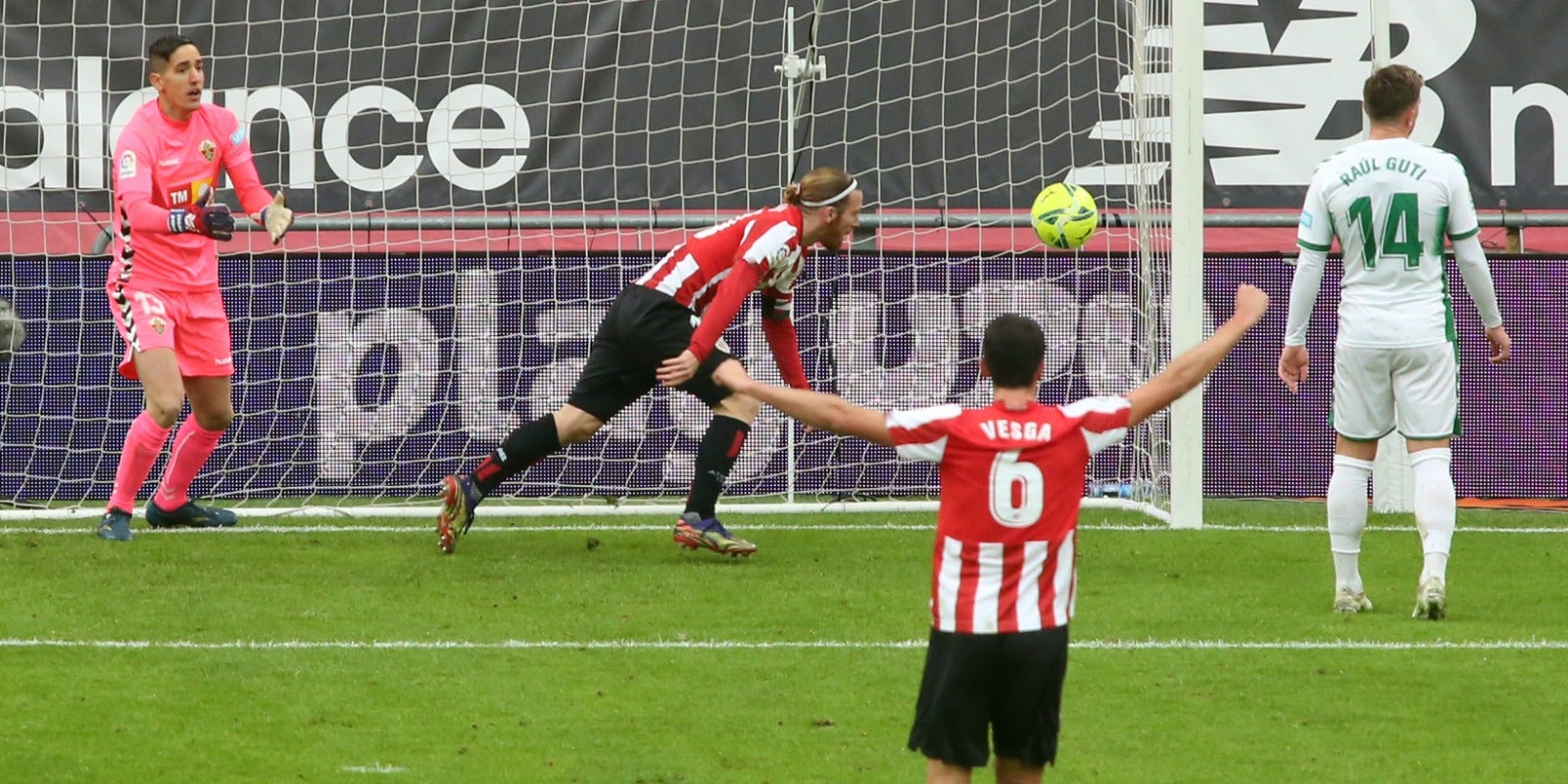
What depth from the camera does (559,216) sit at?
1161 cm

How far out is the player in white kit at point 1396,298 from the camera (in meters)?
6.98

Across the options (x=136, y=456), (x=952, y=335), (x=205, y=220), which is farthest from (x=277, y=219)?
(x=952, y=335)

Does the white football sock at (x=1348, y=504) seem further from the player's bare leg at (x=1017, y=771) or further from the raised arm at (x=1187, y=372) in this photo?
the player's bare leg at (x=1017, y=771)

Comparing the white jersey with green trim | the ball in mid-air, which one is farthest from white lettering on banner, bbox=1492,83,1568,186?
the white jersey with green trim

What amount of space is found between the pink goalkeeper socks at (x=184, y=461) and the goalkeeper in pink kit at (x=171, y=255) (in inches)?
1.0

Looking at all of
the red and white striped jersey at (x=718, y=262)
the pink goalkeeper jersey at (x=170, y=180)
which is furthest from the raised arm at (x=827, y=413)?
the pink goalkeeper jersey at (x=170, y=180)

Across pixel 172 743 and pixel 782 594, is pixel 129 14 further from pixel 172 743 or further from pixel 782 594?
pixel 172 743

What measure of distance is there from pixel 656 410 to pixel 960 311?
1.77 meters

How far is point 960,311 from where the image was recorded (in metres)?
11.3

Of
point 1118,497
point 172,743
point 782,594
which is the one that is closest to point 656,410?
point 1118,497

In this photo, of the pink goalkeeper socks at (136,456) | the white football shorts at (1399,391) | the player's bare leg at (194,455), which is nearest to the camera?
the white football shorts at (1399,391)

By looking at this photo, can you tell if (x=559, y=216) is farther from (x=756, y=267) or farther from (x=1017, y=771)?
(x=1017, y=771)

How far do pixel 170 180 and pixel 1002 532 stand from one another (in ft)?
→ 19.7

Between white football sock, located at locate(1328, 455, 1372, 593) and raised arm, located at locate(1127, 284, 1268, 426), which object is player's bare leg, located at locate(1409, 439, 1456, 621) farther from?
raised arm, located at locate(1127, 284, 1268, 426)
